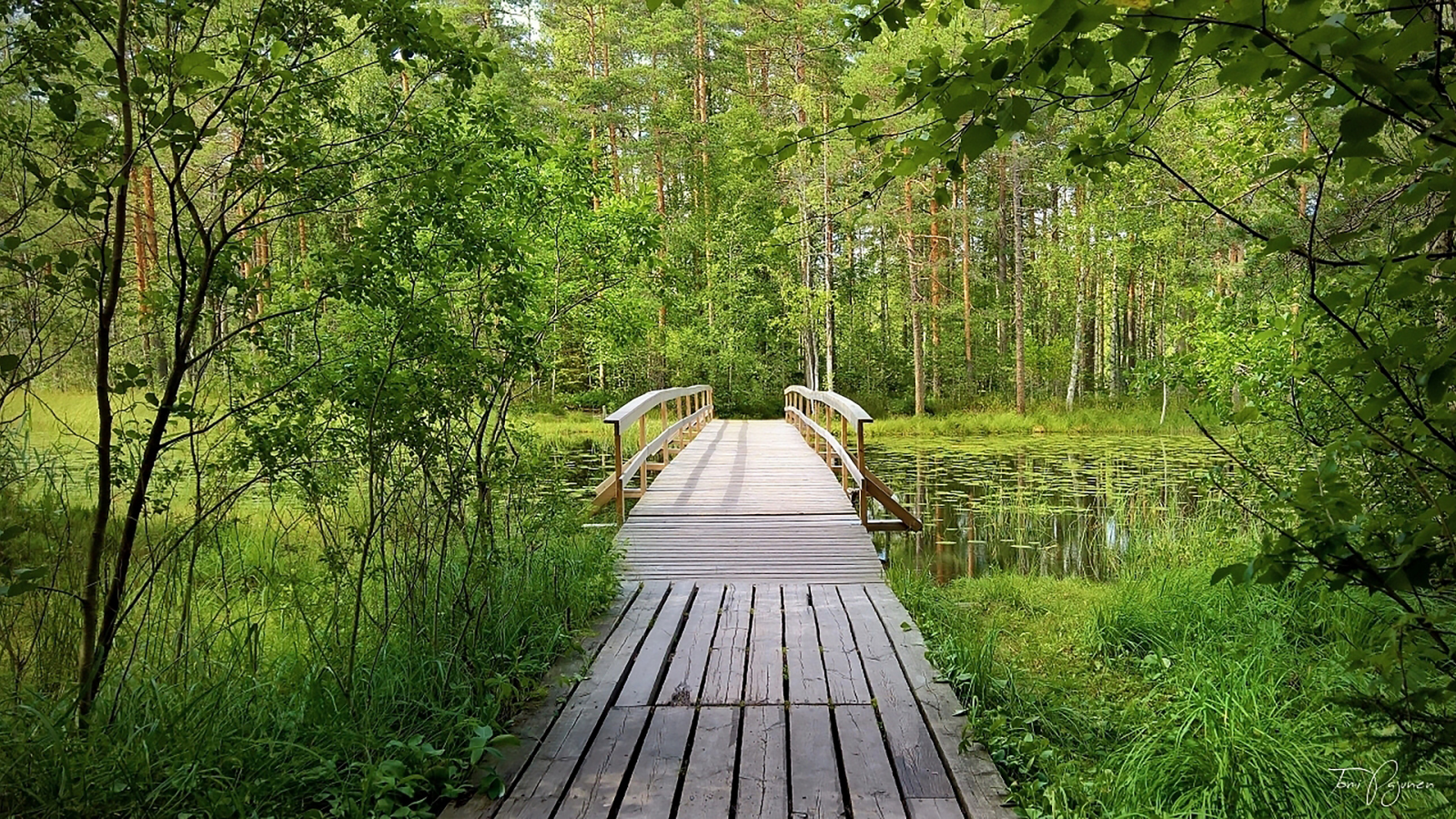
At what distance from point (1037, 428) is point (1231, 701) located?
15434 mm

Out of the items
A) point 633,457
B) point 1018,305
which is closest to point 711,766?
point 633,457

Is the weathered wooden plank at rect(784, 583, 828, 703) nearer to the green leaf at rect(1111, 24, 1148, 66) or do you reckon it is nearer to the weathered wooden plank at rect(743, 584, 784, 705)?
the weathered wooden plank at rect(743, 584, 784, 705)

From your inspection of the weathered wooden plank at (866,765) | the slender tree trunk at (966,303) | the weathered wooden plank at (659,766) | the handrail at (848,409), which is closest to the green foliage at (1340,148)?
the weathered wooden plank at (866,765)

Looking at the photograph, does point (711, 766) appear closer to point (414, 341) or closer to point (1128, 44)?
point (414, 341)

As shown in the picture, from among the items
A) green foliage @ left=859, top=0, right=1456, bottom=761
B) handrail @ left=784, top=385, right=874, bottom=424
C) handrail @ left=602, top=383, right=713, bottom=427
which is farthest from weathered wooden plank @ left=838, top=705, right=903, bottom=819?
handrail @ left=784, top=385, right=874, bottom=424

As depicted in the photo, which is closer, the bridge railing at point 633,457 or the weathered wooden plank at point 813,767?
the weathered wooden plank at point 813,767

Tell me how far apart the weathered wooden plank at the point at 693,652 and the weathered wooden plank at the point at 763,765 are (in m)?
0.29

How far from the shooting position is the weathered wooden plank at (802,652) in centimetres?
292

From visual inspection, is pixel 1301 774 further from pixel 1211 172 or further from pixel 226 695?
pixel 1211 172

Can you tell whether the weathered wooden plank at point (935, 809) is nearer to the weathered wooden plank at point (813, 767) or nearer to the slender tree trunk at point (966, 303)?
the weathered wooden plank at point (813, 767)

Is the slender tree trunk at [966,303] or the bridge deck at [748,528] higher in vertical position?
the slender tree trunk at [966,303]

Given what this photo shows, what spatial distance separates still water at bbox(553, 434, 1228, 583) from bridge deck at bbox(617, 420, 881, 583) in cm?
64

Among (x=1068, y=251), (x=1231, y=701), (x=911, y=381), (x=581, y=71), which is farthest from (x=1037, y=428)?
(x=1231, y=701)

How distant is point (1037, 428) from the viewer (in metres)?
17.3
